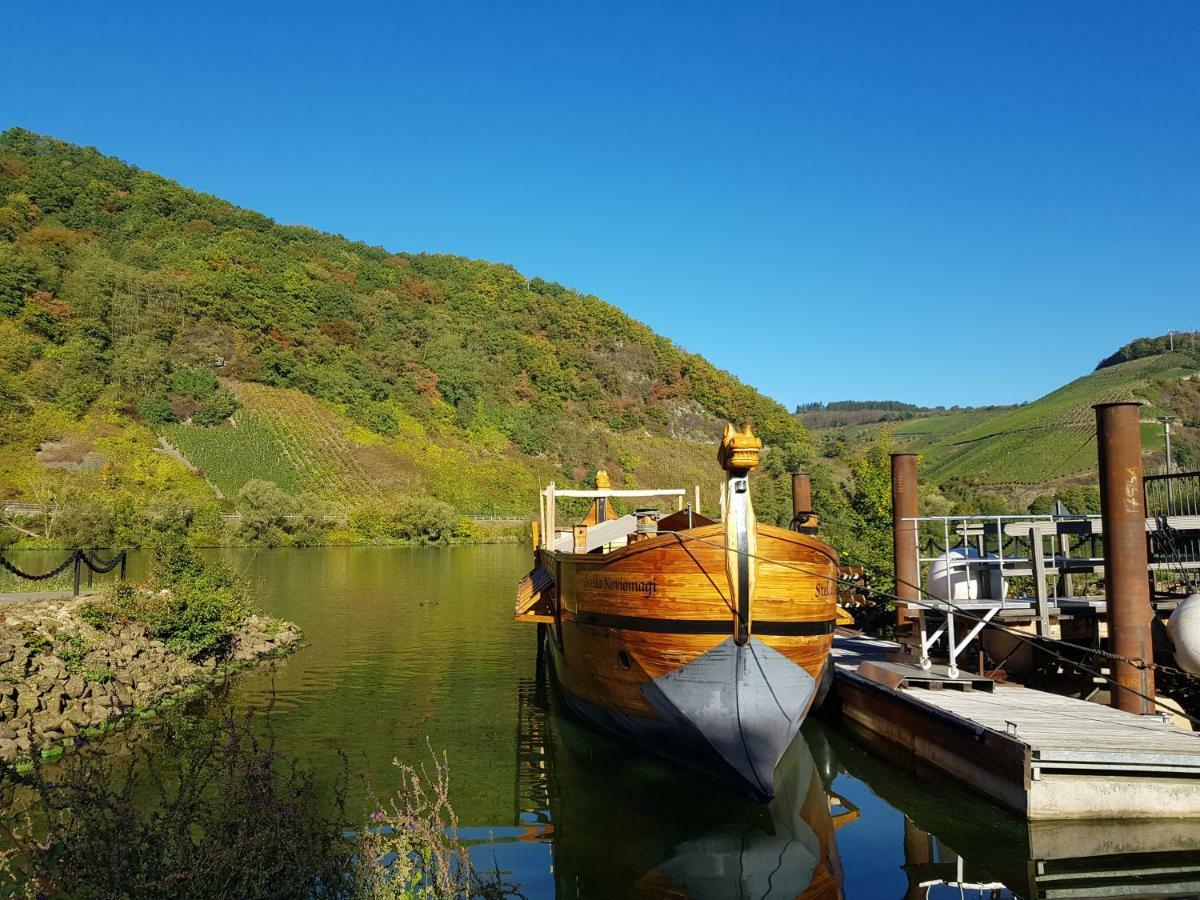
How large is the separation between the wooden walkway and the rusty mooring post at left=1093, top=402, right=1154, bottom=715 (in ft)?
2.83

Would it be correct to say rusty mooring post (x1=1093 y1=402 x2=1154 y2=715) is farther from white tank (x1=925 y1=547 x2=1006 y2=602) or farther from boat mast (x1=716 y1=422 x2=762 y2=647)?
boat mast (x1=716 y1=422 x2=762 y2=647)

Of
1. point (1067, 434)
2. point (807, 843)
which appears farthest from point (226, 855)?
point (1067, 434)

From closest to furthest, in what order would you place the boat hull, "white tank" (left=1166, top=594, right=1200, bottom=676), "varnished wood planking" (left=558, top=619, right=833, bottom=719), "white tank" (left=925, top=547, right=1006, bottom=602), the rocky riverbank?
1. the boat hull
2. "varnished wood planking" (left=558, top=619, right=833, bottom=719)
3. "white tank" (left=1166, top=594, right=1200, bottom=676)
4. the rocky riverbank
5. "white tank" (left=925, top=547, right=1006, bottom=602)

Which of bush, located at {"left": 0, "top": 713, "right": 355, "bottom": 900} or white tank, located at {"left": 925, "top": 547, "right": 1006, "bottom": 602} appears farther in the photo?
white tank, located at {"left": 925, "top": 547, "right": 1006, "bottom": 602}

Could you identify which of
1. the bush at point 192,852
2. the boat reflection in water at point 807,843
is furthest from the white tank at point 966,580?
the bush at point 192,852

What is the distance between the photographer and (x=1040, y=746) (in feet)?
28.8

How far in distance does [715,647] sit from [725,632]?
0.65ft

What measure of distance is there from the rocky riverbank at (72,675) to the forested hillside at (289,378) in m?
31.0

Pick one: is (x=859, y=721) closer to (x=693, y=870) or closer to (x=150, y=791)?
(x=693, y=870)

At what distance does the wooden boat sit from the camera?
9641 mm

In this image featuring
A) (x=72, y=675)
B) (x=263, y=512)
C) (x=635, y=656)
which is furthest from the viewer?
(x=263, y=512)

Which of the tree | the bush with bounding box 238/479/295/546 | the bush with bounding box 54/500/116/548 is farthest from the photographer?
the bush with bounding box 238/479/295/546

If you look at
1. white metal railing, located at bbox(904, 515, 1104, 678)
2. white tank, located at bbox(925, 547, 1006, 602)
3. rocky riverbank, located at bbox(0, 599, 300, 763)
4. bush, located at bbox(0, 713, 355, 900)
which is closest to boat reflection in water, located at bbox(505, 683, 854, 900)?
white metal railing, located at bbox(904, 515, 1104, 678)

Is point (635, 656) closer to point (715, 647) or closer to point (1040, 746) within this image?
point (715, 647)
